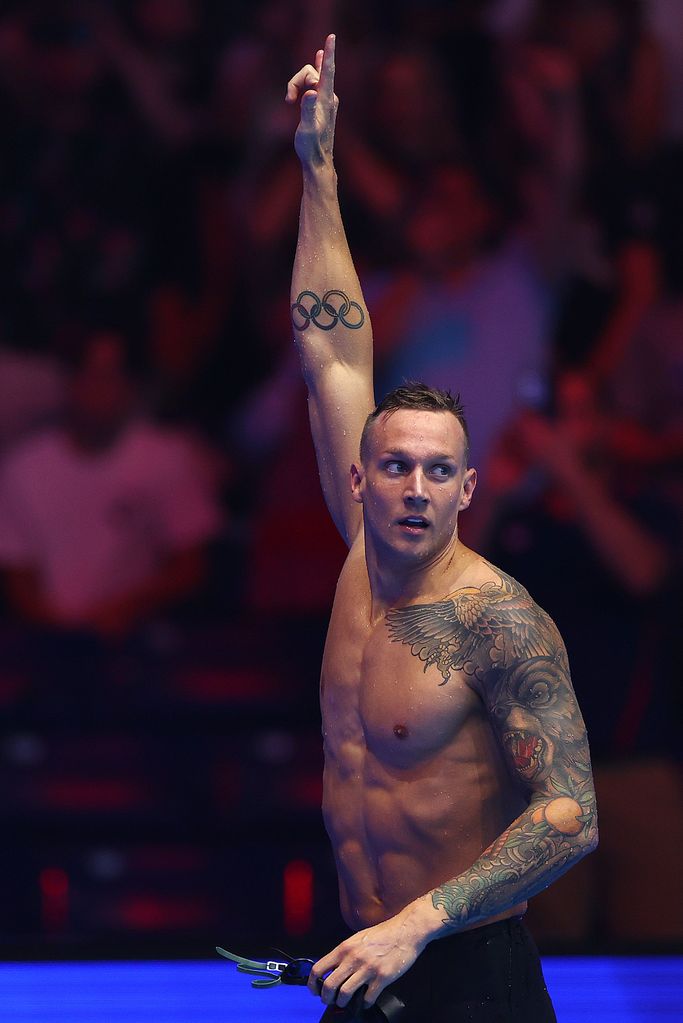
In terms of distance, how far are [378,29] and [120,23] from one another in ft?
2.75

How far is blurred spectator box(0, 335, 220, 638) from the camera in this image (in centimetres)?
417

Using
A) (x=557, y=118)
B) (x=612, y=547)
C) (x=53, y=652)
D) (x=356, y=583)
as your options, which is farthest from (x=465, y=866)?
(x=557, y=118)

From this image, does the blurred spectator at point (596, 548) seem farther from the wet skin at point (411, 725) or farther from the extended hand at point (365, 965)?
the extended hand at point (365, 965)

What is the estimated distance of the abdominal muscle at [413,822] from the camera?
180cm

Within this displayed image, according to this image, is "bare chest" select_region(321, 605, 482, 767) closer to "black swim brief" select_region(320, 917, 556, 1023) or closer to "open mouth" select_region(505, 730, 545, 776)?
"open mouth" select_region(505, 730, 545, 776)

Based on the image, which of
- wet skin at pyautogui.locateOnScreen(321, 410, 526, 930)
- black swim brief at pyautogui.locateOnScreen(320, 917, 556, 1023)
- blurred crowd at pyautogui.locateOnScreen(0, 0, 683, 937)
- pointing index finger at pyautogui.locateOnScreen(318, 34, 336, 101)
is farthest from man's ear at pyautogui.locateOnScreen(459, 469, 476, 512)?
blurred crowd at pyautogui.locateOnScreen(0, 0, 683, 937)

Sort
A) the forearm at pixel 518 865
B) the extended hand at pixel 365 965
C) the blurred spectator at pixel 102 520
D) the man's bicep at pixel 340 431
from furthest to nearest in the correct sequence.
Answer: the blurred spectator at pixel 102 520, the man's bicep at pixel 340 431, the forearm at pixel 518 865, the extended hand at pixel 365 965

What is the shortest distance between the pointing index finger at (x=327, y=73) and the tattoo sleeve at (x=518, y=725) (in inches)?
36.1

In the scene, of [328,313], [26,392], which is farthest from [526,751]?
[26,392]

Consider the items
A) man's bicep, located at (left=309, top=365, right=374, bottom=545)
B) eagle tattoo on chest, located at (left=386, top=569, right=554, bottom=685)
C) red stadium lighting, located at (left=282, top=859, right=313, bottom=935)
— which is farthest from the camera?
red stadium lighting, located at (left=282, top=859, right=313, bottom=935)

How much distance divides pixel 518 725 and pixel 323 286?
87 cm

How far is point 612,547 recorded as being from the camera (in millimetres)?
3998

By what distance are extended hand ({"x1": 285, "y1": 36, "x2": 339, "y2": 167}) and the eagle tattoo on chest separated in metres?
0.82

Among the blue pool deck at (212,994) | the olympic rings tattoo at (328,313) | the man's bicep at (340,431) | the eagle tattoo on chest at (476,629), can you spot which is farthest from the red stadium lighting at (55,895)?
the eagle tattoo on chest at (476,629)
